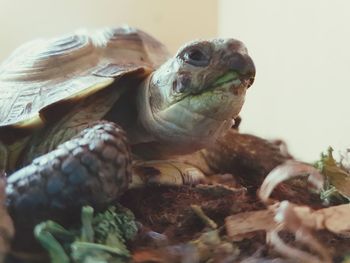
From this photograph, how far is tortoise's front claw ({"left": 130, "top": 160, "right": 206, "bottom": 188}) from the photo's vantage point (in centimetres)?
79

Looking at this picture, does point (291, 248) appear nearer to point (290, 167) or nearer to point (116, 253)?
point (116, 253)

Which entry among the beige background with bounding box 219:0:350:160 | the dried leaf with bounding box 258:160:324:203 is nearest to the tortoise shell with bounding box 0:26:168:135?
the dried leaf with bounding box 258:160:324:203

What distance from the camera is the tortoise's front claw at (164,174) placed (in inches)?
30.9

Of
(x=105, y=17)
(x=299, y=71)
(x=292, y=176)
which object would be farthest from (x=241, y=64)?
(x=105, y=17)

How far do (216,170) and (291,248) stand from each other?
421mm

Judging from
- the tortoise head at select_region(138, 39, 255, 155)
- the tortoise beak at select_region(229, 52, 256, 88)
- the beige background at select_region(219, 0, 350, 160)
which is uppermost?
the tortoise beak at select_region(229, 52, 256, 88)

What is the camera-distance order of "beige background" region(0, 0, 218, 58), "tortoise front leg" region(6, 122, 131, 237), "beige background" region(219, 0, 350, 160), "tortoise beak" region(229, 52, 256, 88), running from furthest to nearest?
"beige background" region(0, 0, 218, 58) → "beige background" region(219, 0, 350, 160) → "tortoise beak" region(229, 52, 256, 88) → "tortoise front leg" region(6, 122, 131, 237)

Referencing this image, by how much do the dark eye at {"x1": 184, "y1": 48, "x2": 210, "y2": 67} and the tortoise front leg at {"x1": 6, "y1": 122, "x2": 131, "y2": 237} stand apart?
16 cm

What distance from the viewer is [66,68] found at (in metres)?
0.86

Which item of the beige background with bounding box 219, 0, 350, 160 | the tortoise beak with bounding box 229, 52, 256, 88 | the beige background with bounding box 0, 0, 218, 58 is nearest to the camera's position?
the tortoise beak with bounding box 229, 52, 256, 88

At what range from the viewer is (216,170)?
977 millimetres

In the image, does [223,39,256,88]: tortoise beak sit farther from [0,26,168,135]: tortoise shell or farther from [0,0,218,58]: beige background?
[0,0,218,58]: beige background

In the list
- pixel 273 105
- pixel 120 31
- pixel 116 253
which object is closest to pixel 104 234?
pixel 116 253

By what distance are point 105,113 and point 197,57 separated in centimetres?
18
